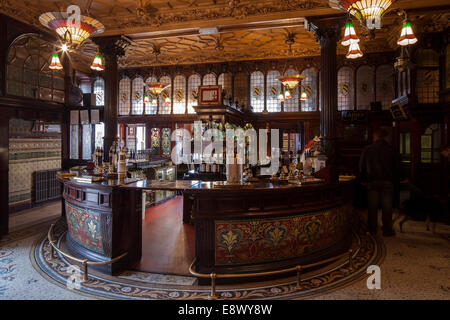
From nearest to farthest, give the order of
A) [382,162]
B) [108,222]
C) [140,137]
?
[108,222] → [382,162] → [140,137]

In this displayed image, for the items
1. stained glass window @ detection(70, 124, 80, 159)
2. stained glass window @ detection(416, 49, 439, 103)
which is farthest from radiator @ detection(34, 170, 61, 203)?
stained glass window @ detection(416, 49, 439, 103)

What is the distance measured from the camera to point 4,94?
18.6 feet

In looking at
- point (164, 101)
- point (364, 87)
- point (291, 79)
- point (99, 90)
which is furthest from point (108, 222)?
point (99, 90)

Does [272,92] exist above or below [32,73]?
above

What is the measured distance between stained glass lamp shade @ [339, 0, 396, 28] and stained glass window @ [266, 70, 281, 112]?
7180 millimetres

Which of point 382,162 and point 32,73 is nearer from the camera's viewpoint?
point 382,162

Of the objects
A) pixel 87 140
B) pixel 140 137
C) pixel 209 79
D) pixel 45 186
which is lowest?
pixel 45 186

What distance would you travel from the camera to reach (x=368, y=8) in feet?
11.3

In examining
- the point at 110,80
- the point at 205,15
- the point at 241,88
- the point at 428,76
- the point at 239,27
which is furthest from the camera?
the point at 241,88

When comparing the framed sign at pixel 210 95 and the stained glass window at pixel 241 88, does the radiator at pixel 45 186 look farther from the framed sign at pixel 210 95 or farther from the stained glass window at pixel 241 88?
the stained glass window at pixel 241 88

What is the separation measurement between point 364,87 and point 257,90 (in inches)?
145

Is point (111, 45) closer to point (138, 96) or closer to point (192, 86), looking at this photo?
point (192, 86)
